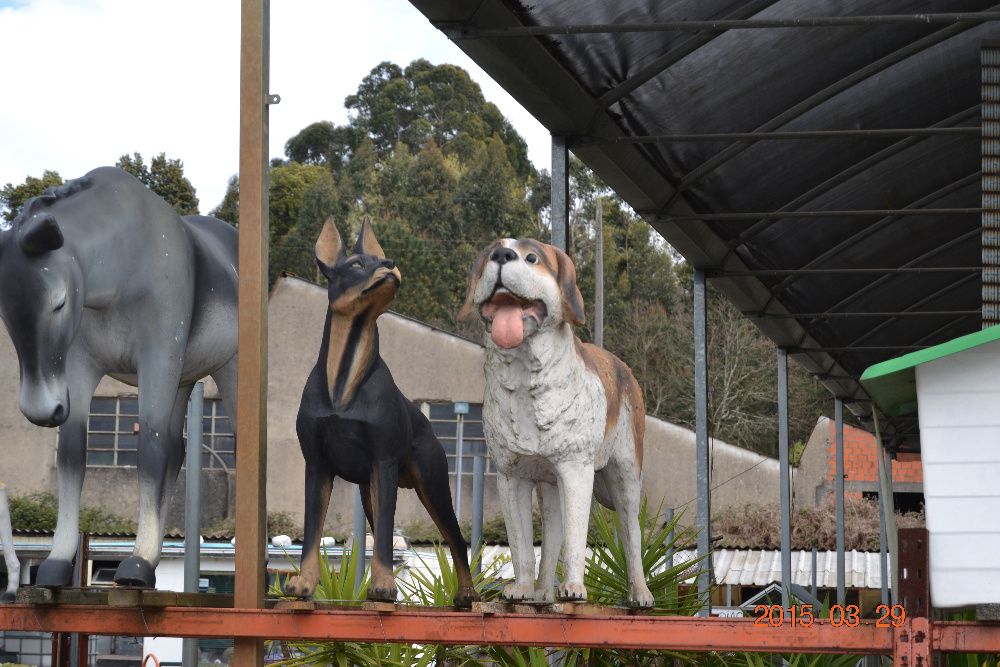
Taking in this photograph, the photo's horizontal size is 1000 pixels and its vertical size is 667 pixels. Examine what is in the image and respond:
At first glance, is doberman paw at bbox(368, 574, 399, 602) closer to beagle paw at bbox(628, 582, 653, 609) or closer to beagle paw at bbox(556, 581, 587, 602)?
beagle paw at bbox(556, 581, 587, 602)

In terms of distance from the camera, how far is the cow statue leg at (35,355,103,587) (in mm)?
4812

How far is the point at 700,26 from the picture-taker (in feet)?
19.9

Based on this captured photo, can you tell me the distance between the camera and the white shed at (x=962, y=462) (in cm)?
446

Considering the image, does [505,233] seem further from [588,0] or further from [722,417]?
[588,0]

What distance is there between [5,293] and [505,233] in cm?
3500

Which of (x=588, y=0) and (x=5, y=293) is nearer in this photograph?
(x=5, y=293)

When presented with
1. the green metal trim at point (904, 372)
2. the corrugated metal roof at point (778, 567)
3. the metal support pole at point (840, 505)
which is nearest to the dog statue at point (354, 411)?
the green metal trim at point (904, 372)

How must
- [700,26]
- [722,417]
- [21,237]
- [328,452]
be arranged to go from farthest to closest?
1. [722,417]
2. [700,26]
3. [328,452]
4. [21,237]

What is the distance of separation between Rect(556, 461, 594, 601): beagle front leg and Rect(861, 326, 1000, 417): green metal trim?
3.45 feet

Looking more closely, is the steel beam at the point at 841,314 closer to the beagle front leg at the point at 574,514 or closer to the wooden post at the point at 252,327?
the beagle front leg at the point at 574,514

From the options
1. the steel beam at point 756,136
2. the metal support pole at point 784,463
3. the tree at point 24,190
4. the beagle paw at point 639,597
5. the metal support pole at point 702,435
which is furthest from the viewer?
the tree at point 24,190

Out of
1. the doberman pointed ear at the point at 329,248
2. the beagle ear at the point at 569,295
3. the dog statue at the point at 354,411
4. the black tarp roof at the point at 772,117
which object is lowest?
the dog statue at the point at 354,411

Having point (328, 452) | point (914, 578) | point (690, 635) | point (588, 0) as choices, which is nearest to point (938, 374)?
point (914, 578)

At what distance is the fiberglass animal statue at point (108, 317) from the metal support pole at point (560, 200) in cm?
184
